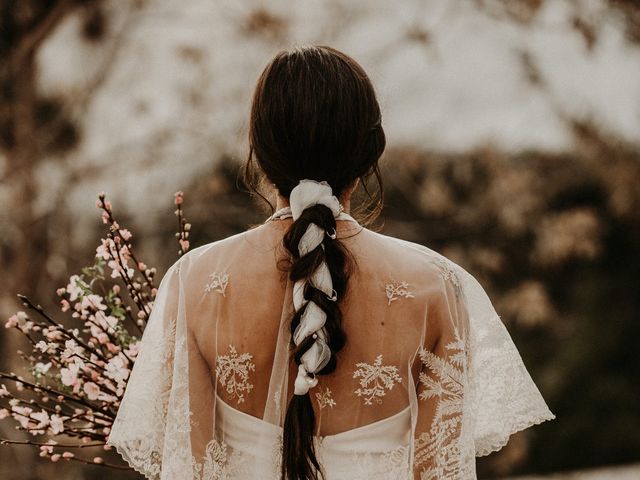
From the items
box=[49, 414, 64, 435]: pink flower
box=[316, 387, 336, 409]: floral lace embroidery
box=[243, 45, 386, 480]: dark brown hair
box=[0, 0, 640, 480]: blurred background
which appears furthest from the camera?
box=[0, 0, 640, 480]: blurred background

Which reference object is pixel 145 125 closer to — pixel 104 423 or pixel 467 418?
pixel 104 423

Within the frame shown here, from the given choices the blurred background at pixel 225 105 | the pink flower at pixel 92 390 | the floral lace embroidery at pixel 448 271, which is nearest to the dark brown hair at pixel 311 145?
the floral lace embroidery at pixel 448 271

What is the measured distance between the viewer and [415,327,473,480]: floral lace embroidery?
69.7 inches

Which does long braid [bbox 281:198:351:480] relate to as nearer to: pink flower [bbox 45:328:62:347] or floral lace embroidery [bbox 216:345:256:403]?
floral lace embroidery [bbox 216:345:256:403]

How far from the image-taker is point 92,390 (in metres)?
1.94

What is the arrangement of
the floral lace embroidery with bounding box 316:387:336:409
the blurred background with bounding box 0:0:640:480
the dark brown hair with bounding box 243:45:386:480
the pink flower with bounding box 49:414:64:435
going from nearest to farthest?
1. the dark brown hair with bounding box 243:45:386:480
2. the floral lace embroidery with bounding box 316:387:336:409
3. the pink flower with bounding box 49:414:64:435
4. the blurred background with bounding box 0:0:640:480

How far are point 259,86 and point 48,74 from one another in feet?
14.0

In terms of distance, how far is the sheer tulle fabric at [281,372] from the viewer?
5.54 ft

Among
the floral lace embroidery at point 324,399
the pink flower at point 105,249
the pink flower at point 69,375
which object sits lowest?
the floral lace embroidery at point 324,399

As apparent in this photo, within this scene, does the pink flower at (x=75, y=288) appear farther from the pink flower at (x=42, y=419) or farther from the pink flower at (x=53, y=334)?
the pink flower at (x=42, y=419)

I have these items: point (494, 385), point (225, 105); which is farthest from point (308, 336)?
point (225, 105)

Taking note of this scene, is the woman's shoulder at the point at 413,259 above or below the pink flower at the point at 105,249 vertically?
below

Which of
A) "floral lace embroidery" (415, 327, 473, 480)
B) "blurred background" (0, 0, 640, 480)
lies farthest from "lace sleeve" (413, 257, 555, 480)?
"blurred background" (0, 0, 640, 480)

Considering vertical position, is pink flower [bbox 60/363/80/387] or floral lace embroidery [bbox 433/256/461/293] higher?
floral lace embroidery [bbox 433/256/461/293]
